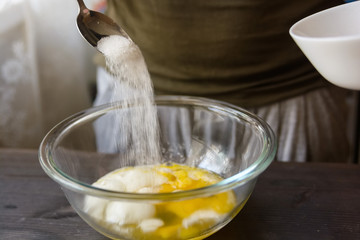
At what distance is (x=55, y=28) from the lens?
4.52 feet

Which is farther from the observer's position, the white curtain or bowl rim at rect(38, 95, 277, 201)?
the white curtain

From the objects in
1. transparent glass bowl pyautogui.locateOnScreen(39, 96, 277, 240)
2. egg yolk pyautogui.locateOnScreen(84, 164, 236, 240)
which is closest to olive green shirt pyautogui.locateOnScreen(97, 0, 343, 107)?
transparent glass bowl pyautogui.locateOnScreen(39, 96, 277, 240)

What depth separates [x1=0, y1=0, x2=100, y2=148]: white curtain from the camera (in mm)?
1240

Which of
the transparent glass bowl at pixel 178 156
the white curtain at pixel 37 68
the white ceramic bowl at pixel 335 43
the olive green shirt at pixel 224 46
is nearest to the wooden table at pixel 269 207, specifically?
the transparent glass bowl at pixel 178 156

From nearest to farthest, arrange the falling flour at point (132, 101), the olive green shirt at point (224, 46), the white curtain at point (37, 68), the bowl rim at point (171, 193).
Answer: the bowl rim at point (171, 193), the falling flour at point (132, 101), the olive green shirt at point (224, 46), the white curtain at point (37, 68)

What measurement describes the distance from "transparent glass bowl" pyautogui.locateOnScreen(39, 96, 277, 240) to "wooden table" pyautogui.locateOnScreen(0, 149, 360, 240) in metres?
0.05

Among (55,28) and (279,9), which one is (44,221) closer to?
(279,9)

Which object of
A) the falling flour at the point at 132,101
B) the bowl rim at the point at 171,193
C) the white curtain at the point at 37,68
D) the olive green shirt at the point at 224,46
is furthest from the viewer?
the white curtain at the point at 37,68

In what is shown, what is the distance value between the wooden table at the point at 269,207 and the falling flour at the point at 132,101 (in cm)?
13

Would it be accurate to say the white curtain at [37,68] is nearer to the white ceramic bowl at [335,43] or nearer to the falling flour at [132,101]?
the falling flour at [132,101]

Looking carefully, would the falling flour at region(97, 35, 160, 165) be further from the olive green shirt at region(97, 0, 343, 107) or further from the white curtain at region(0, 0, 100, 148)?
the white curtain at region(0, 0, 100, 148)

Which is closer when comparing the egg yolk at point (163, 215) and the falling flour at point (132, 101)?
the egg yolk at point (163, 215)

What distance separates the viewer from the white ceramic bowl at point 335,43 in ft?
1.52

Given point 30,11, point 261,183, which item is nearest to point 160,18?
point 261,183
